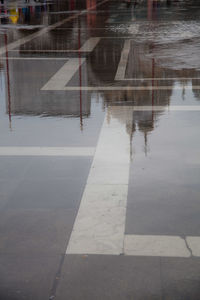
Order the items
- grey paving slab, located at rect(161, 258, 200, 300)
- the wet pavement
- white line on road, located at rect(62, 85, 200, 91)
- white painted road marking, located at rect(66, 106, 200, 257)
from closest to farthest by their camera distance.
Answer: grey paving slab, located at rect(161, 258, 200, 300) < the wet pavement < white painted road marking, located at rect(66, 106, 200, 257) < white line on road, located at rect(62, 85, 200, 91)

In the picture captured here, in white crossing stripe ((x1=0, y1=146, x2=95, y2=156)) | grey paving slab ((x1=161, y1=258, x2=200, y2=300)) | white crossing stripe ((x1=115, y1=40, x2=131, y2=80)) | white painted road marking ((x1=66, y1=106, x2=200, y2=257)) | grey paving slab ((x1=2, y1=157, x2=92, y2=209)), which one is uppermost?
grey paving slab ((x1=161, y1=258, x2=200, y2=300))

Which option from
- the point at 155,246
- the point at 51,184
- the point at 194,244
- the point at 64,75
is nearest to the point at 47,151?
the point at 51,184

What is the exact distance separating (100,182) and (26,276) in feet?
9.18

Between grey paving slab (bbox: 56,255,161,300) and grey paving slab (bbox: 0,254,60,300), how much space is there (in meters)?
0.14

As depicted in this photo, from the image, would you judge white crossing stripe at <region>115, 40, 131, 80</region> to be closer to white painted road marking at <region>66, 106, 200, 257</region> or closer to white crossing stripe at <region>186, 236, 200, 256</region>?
white painted road marking at <region>66, 106, 200, 257</region>

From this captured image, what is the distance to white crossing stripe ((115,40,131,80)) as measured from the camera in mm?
17430

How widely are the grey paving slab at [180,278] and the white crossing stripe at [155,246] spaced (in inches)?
6.1

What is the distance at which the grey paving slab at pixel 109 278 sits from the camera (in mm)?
5453

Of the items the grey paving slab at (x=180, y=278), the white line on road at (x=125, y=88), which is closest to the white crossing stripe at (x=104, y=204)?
the grey paving slab at (x=180, y=278)

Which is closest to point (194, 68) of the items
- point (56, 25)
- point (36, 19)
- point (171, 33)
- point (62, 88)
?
point (62, 88)

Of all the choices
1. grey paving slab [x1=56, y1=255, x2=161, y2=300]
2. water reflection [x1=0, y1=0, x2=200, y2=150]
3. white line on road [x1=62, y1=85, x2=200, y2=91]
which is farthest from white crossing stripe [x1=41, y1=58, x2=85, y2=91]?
grey paving slab [x1=56, y1=255, x2=161, y2=300]

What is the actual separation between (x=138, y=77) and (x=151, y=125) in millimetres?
5732

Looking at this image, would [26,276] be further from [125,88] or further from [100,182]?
[125,88]

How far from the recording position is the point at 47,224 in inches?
273
